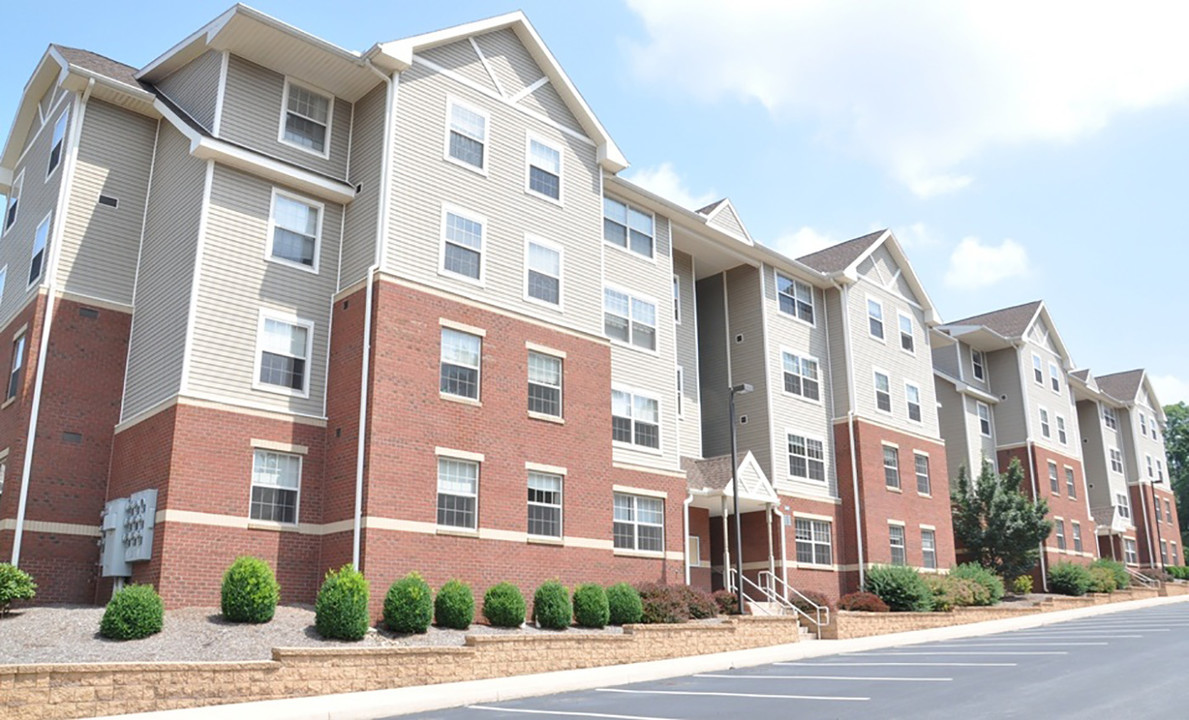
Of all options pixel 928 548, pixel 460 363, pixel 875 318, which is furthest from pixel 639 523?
pixel 875 318

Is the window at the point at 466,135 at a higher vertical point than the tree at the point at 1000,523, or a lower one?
higher

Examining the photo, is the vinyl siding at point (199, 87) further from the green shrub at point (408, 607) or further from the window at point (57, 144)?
the green shrub at point (408, 607)

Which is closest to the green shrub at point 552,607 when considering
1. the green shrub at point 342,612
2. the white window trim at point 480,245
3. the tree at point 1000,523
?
the green shrub at point 342,612

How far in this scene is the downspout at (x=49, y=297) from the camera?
2122 cm

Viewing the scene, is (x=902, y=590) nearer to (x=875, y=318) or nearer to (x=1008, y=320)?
(x=875, y=318)

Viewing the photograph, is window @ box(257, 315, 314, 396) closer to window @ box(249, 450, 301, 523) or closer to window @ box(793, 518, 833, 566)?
window @ box(249, 450, 301, 523)

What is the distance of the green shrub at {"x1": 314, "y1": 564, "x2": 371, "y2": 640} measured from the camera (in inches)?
715

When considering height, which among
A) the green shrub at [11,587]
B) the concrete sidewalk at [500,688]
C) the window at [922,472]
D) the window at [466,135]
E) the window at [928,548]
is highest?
the window at [466,135]

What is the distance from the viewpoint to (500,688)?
16.8 m

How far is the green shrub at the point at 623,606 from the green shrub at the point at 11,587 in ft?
39.9

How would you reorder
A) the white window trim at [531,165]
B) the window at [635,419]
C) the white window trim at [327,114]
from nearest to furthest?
the white window trim at [327,114] → the white window trim at [531,165] → the window at [635,419]

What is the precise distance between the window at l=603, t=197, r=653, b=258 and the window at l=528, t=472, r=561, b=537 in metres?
8.68

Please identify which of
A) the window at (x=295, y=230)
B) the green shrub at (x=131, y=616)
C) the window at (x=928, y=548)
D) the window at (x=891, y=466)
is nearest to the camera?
the green shrub at (x=131, y=616)

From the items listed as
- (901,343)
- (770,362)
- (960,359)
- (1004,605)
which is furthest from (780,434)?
(960,359)
